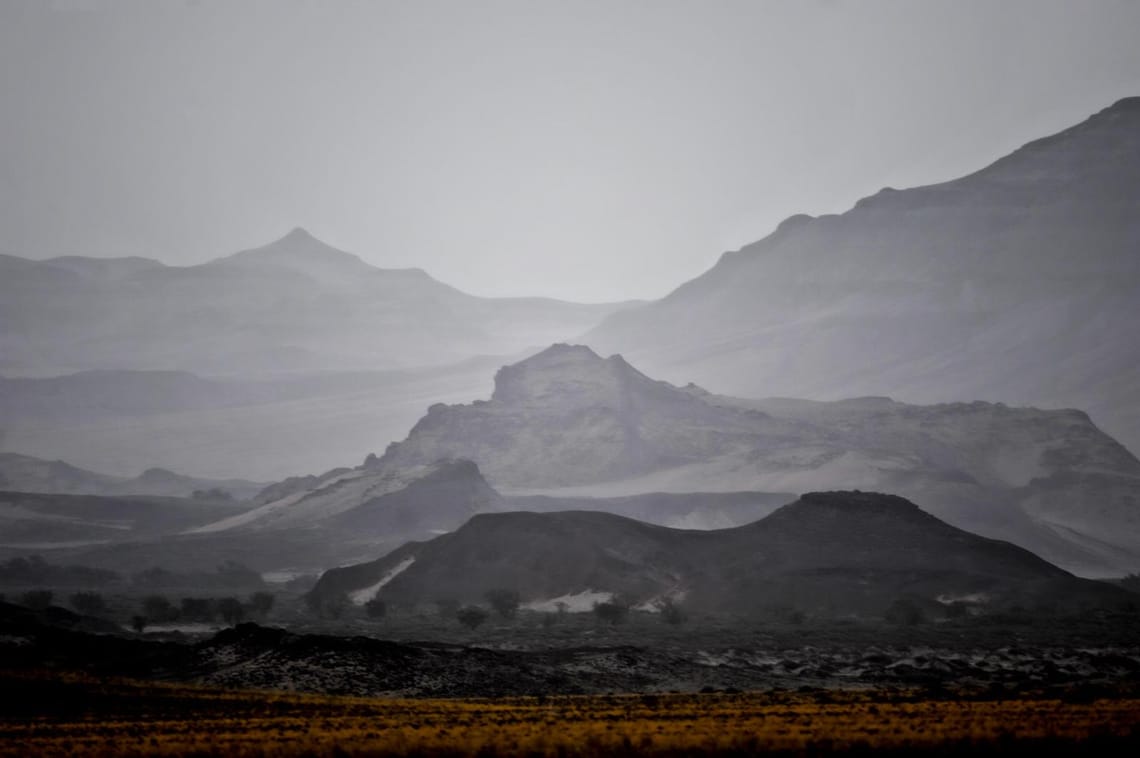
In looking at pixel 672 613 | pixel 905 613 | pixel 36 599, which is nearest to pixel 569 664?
pixel 672 613

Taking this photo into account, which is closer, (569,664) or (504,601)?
(569,664)

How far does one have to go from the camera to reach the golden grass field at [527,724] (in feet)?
86.1

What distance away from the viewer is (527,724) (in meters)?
32.7

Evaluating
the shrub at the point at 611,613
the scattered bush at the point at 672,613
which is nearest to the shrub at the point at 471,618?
the shrub at the point at 611,613

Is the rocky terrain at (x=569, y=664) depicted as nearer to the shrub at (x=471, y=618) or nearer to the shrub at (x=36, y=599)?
the shrub at (x=471, y=618)

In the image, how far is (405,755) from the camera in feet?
86.2

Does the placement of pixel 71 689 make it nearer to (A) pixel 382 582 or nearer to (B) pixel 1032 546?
(A) pixel 382 582

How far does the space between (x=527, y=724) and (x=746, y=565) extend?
8399 cm

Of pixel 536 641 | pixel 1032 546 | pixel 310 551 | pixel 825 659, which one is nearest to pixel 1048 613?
pixel 825 659

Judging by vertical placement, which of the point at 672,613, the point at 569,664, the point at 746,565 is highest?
the point at 746,565

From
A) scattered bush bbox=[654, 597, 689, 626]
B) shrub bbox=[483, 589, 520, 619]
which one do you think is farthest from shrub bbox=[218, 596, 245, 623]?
scattered bush bbox=[654, 597, 689, 626]

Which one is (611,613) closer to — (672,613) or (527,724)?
(672,613)

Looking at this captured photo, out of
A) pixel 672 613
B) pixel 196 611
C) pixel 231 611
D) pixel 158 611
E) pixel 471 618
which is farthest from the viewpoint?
pixel 196 611

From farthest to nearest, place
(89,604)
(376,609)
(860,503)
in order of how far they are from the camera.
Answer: (860,503) → (89,604) → (376,609)
